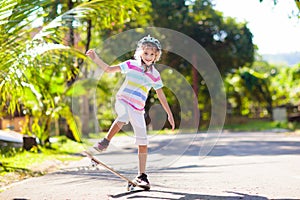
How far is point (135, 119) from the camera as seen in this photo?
491 cm

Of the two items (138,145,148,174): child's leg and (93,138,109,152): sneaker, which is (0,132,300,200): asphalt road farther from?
(93,138,109,152): sneaker

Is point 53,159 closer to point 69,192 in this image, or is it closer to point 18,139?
point 18,139

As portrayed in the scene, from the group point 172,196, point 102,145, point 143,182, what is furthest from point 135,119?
point 172,196

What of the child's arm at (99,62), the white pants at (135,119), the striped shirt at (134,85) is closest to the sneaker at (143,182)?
the white pants at (135,119)

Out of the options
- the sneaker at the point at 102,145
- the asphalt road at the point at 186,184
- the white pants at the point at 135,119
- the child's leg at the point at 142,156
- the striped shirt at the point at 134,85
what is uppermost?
the striped shirt at the point at 134,85

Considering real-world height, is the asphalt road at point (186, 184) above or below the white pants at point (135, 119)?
below

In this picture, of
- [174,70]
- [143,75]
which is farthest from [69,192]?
[174,70]

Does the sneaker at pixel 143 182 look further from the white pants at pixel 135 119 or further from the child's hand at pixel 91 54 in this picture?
the child's hand at pixel 91 54

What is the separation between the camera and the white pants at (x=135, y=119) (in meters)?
4.90

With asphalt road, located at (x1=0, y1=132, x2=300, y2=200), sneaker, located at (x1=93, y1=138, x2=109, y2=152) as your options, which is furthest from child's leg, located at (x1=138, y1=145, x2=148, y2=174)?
sneaker, located at (x1=93, y1=138, x2=109, y2=152)

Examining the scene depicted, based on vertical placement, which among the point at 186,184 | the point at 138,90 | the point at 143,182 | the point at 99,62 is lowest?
the point at 186,184

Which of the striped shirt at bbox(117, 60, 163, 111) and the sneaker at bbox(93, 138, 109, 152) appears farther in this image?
the sneaker at bbox(93, 138, 109, 152)

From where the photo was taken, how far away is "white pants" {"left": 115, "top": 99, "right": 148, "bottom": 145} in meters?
4.90

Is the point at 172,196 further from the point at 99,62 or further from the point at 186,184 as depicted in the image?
the point at 99,62
